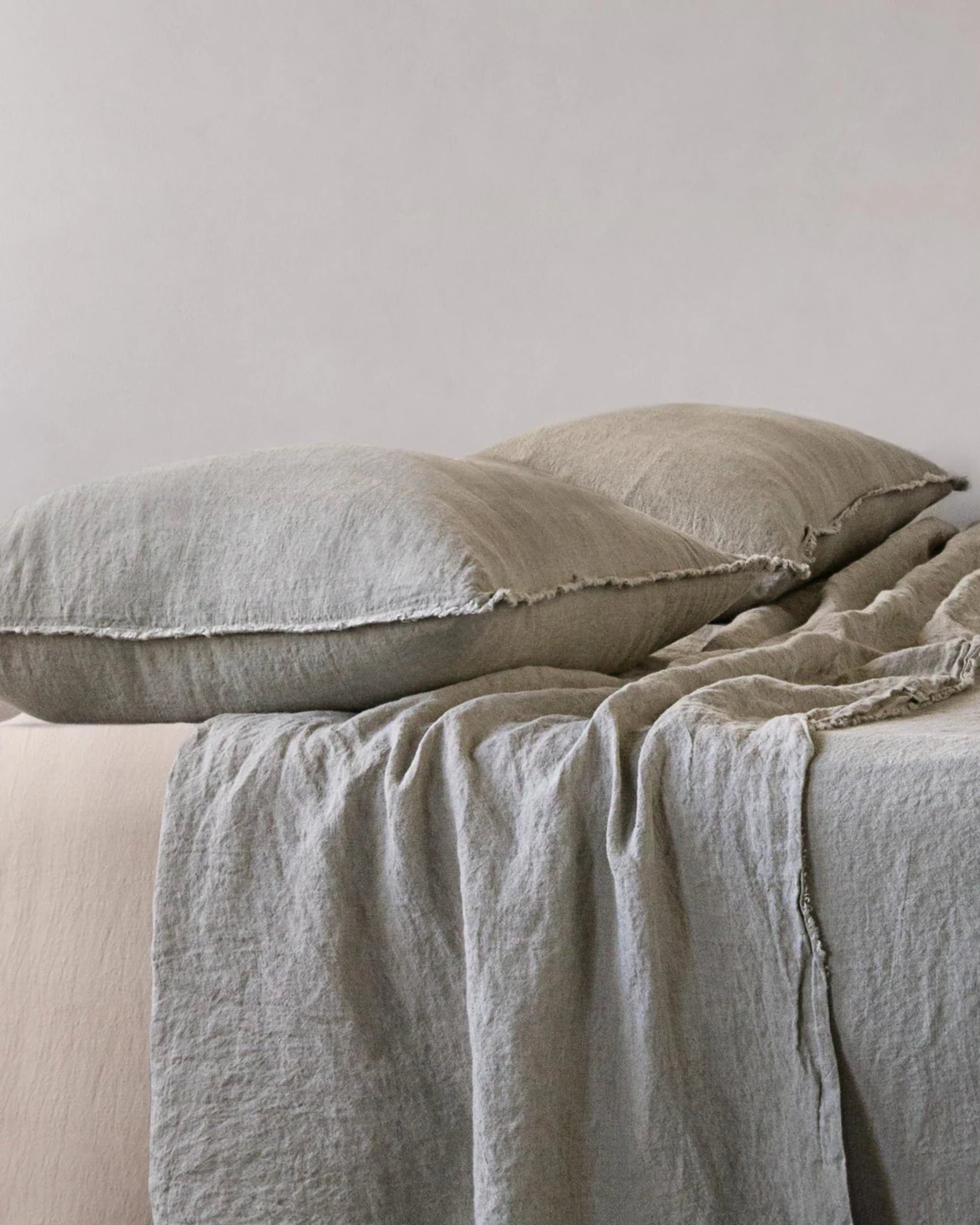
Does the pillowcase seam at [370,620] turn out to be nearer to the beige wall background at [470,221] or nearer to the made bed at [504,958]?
the made bed at [504,958]

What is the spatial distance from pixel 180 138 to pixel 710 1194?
2392 mm

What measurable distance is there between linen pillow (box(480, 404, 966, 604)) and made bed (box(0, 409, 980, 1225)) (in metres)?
0.57

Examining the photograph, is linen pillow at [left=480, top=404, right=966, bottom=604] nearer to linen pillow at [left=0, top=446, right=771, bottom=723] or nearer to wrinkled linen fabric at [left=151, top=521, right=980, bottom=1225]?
linen pillow at [left=0, top=446, right=771, bottom=723]

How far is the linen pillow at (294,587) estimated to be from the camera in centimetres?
84

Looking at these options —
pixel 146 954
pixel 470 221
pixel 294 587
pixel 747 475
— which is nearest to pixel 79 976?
pixel 146 954

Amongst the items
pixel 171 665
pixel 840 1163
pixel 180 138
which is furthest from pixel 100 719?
pixel 180 138

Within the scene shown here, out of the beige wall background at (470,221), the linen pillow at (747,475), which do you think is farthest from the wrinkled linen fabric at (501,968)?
the beige wall background at (470,221)

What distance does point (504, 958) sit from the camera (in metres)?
0.68

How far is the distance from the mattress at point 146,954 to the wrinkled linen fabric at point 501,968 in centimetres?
2

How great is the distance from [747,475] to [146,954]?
91cm

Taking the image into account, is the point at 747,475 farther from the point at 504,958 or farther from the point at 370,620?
the point at 504,958

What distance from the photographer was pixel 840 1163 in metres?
0.61

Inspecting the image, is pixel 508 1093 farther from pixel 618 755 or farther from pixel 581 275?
pixel 581 275

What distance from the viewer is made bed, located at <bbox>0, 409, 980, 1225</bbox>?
0.62 meters
